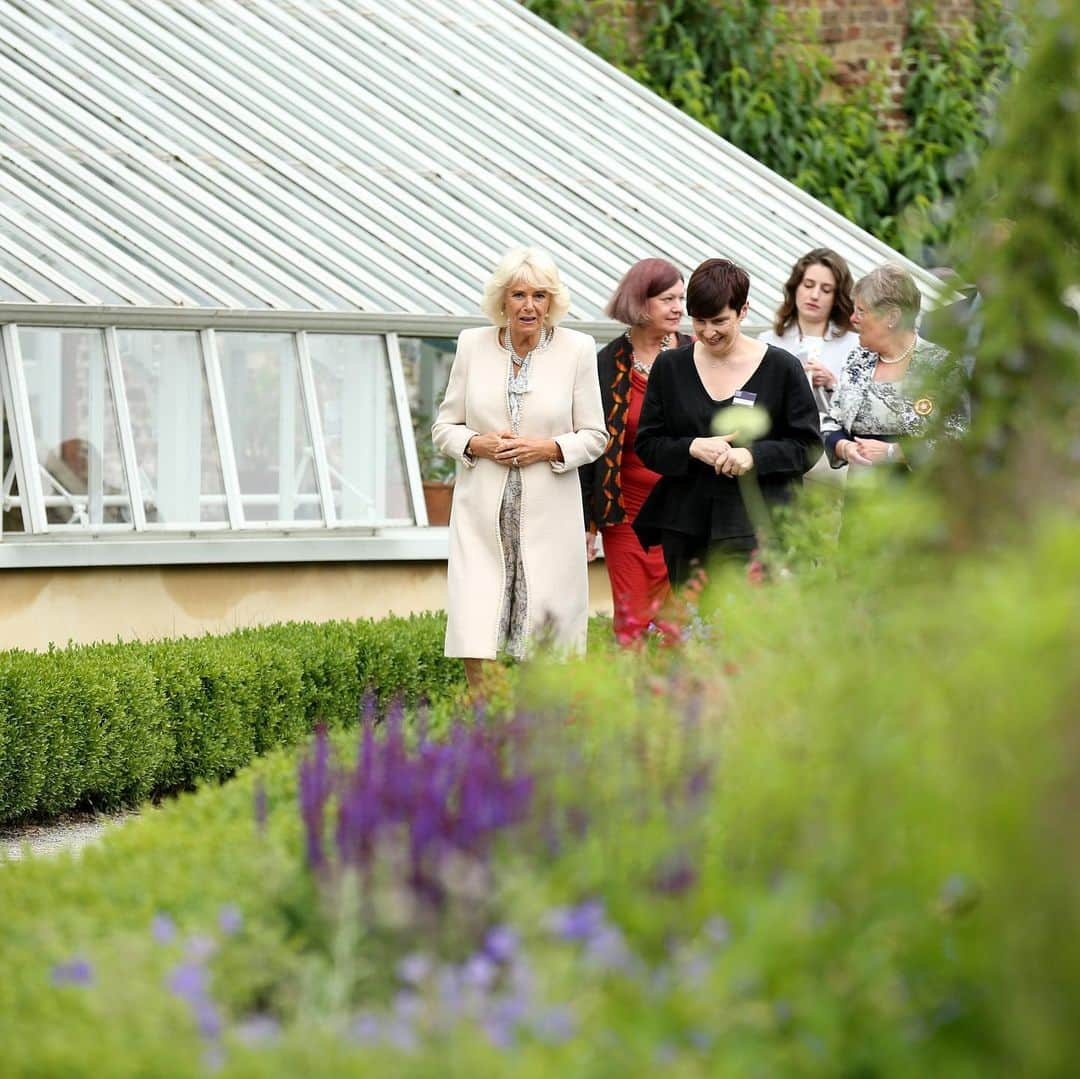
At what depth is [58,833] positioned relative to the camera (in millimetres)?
7430

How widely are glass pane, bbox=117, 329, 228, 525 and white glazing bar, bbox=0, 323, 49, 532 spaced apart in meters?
0.59

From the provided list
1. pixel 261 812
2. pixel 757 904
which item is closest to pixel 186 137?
pixel 261 812

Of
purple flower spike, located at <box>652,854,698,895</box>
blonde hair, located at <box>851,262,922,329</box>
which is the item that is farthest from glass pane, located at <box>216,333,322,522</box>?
purple flower spike, located at <box>652,854,698,895</box>

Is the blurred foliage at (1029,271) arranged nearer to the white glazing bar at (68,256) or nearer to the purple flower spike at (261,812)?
the purple flower spike at (261,812)

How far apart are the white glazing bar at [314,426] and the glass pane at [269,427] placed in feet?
0.15

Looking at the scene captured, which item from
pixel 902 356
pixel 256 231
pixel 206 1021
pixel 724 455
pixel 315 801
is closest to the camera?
pixel 206 1021

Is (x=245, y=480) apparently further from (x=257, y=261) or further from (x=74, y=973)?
(x=74, y=973)

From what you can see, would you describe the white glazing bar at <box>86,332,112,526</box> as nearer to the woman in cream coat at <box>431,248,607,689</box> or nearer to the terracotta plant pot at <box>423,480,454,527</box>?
the terracotta plant pot at <box>423,480,454,527</box>

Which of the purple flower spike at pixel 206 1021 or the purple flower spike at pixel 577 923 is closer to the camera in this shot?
the purple flower spike at pixel 206 1021

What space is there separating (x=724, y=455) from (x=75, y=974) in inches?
167

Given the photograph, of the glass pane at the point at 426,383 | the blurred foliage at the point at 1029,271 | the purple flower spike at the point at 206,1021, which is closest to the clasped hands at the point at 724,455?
the blurred foliage at the point at 1029,271

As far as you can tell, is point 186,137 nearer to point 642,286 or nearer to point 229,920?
point 642,286

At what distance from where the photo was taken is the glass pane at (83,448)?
9609 millimetres

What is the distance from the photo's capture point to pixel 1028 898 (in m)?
2.59
